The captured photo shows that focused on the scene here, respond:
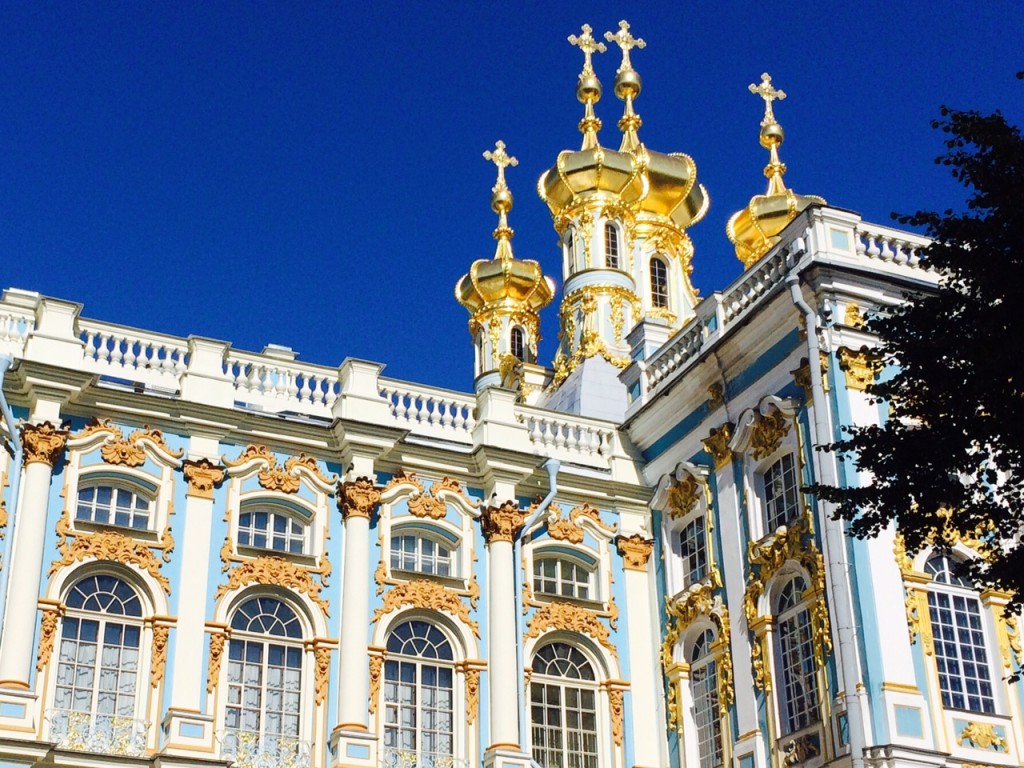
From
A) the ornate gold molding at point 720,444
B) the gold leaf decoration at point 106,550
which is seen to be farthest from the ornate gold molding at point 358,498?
the ornate gold molding at point 720,444

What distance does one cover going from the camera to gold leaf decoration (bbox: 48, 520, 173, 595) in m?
17.5

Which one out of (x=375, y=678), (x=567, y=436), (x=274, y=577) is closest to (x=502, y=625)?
(x=375, y=678)

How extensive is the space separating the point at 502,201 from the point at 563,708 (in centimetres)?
1891

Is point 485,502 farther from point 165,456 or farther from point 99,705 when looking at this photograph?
point 99,705

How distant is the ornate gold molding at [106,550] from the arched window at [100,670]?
269mm

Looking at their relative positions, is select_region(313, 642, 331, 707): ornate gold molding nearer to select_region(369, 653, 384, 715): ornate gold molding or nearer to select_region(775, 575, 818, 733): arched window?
select_region(369, 653, 384, 715): ornate gold molding

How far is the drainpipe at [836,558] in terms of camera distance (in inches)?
617

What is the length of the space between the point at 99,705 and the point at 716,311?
8.53 m

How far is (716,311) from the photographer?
19.8m

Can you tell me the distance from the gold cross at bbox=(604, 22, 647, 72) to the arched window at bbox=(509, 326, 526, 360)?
631 cm

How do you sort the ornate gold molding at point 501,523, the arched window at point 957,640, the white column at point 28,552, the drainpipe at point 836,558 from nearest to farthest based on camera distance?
the drainpipe at point 836,558
the arched window at point 957,640
the white column at point 28,552
the ornate gold molding at point 501,523

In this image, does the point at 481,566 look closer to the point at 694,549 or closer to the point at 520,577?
the point at 520,577

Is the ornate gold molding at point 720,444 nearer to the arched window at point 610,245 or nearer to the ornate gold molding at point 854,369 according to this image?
the ornate gold molding at point 854,369

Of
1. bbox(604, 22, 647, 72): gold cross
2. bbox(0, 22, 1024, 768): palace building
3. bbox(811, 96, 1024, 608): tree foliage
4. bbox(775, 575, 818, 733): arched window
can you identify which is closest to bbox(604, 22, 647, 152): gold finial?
bbox(604, 22, 647, 72): gold cross
